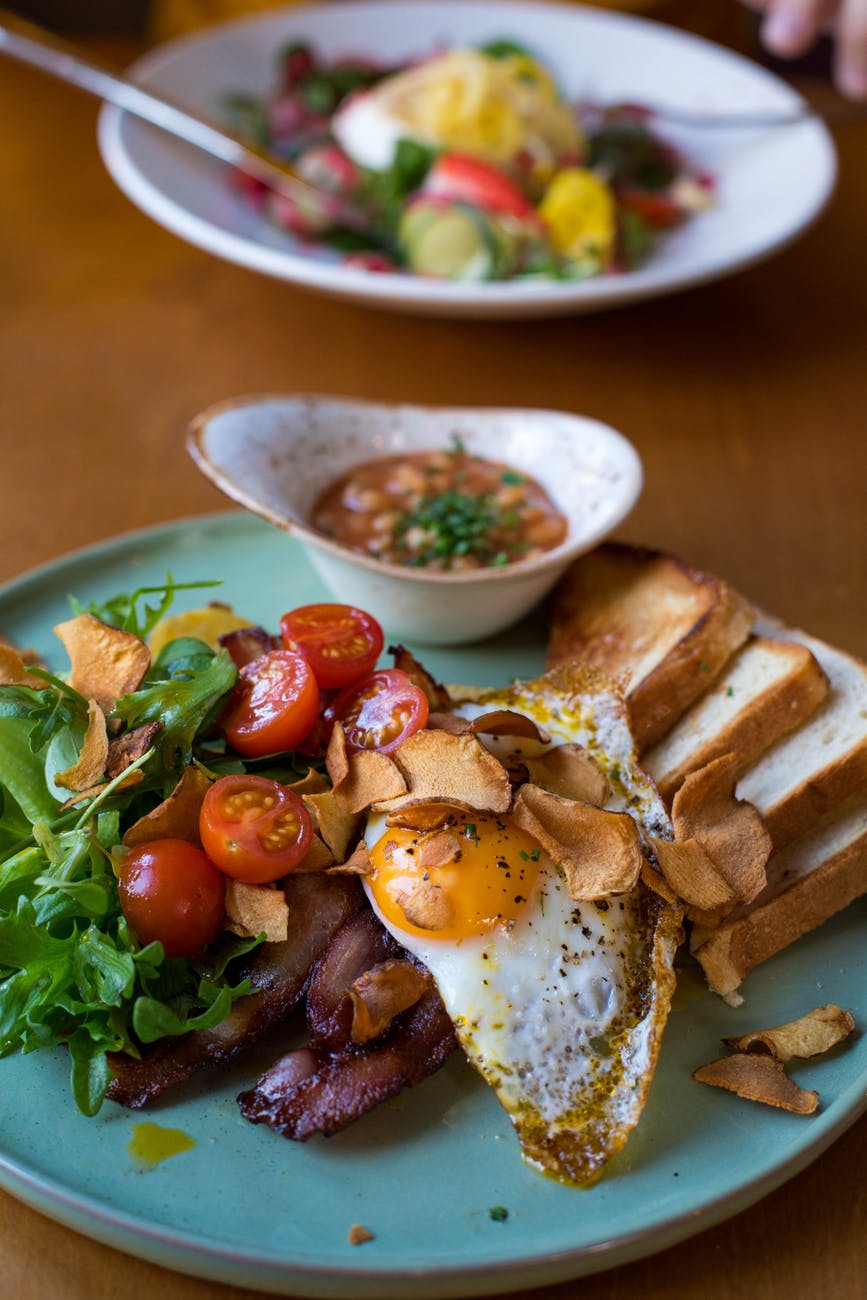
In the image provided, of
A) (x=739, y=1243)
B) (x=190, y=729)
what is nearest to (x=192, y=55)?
(x=190, y=729)

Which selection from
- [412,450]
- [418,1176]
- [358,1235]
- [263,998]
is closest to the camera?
[358,1235]

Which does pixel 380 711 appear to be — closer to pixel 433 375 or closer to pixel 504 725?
pixel 504 725

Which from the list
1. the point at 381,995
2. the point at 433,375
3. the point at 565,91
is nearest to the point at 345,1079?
the point at 381,995

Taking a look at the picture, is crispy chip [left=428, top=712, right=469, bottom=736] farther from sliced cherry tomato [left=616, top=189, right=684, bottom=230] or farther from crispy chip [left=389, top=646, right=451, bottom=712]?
sliced cherry tomato [left=616, top=189, right=684, bottom=230]

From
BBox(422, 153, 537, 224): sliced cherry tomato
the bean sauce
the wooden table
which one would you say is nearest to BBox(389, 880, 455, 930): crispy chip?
the bean sauce

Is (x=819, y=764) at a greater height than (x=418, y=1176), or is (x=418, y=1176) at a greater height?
(x=819, y=764)

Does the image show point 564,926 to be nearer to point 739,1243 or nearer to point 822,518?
point 739,1243
